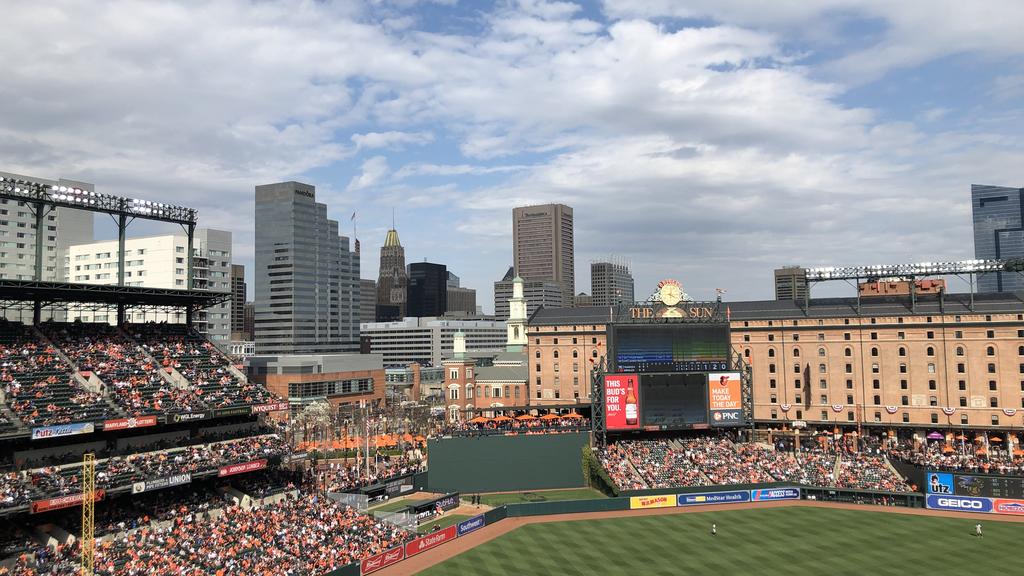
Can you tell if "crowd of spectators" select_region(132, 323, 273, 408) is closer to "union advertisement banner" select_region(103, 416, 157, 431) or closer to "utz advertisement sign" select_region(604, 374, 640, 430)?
"union advertisement banner" select_region(103, 416, 157, 431)

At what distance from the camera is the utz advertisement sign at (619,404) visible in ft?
246

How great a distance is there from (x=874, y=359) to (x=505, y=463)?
47851 mm

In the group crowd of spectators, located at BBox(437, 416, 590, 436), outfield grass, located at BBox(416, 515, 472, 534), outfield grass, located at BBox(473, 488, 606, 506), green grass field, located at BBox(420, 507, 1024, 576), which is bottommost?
green grass field, located at BBox(420, 507, 1024, 576)

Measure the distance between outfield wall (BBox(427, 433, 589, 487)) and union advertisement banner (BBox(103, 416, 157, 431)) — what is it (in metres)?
27.9

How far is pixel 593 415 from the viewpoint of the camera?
75.9m

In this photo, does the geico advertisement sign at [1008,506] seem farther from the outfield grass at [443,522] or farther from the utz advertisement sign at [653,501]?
the outfield grass at [443,522]

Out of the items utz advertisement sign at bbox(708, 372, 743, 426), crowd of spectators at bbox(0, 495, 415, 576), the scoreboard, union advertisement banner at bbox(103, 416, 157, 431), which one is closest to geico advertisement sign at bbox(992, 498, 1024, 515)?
the scoreboard

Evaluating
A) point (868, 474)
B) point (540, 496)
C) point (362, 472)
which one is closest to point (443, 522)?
point (540, 496)

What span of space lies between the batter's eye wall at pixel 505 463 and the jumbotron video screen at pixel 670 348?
9632mm

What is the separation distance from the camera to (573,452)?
74750 millimetres

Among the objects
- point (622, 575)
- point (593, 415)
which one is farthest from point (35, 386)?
point (593, 415)

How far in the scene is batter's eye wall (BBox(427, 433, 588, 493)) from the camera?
71.8m

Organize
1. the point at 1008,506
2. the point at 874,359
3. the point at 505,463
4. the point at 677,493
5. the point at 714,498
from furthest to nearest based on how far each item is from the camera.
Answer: the point at 874,359
the point at 505,463
the point at 714,498
the point at 677,493
the point at 1008,506

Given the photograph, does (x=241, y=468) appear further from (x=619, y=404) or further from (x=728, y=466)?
(x=728, y=466)
